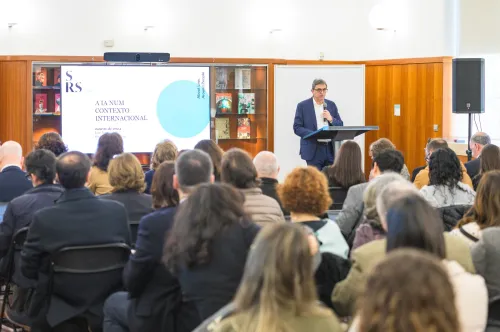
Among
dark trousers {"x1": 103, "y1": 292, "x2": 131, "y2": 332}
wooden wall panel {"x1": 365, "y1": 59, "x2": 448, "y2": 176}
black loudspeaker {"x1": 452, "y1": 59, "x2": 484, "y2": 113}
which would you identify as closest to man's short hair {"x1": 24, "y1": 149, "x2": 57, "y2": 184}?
dark trousers {"x1": 103, "y1": 292, "x2": 131, "y2": 332}

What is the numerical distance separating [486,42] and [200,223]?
8.56 metres

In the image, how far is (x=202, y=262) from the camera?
9.50 ft

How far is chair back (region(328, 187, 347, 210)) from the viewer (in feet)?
18.1

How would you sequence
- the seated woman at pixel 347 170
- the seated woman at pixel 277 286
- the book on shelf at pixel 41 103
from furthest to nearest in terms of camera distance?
the book on shelf at pixel 41 103 < the seated woman at pixel 347 170 < the seated woman at pixel 277 286

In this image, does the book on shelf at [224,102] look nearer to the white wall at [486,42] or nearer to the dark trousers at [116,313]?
the white wall at [486,42]

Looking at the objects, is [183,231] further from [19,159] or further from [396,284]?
[19,159]

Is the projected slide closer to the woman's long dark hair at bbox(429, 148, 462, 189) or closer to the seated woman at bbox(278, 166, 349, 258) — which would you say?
the woman's long dark hair at bbox(429, 148, 462, 189)

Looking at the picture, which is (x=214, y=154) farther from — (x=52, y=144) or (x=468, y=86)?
(x=468, y=86)

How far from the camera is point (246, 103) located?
10531 millimetres

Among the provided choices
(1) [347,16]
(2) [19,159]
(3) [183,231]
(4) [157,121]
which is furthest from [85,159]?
(1) [347,16]

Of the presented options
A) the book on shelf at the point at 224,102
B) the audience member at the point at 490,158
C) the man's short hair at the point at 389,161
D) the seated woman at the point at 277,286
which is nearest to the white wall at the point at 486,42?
the book on shelf at the point at 224,102

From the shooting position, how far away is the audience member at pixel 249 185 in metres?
4.04

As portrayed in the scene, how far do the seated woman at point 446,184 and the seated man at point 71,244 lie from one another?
6.79 feet

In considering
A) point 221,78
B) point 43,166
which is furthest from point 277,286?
point 221,78
